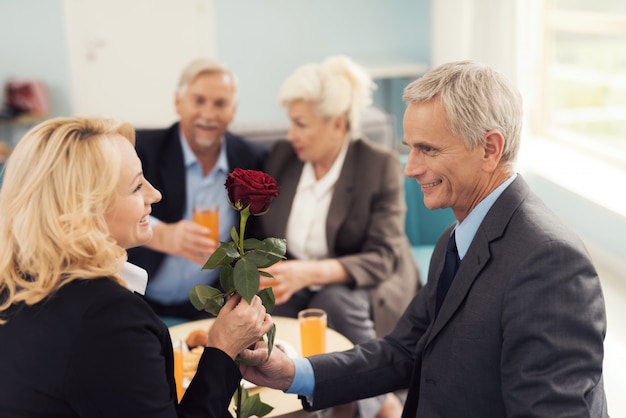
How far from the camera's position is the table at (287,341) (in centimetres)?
195

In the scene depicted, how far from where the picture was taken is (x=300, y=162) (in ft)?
10.5

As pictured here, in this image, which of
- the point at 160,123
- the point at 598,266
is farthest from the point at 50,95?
the point at 598,266

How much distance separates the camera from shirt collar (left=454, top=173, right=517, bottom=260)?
1.59 m

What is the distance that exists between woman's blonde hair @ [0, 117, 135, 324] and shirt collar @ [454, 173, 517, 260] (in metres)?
0.69

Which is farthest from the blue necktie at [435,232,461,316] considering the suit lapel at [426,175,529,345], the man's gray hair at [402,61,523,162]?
the man's gray hair at [402,61,523,162]

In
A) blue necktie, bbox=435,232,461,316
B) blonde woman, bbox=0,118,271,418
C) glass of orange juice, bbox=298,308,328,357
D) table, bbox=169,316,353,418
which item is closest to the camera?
blonde woman, bbox=0,118,271,418

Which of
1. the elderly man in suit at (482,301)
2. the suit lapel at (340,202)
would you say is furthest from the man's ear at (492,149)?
the suit lapel at (340,202)

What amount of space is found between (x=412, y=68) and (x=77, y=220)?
16.6 feet

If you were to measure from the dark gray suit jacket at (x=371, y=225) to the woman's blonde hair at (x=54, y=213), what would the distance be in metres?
1.68

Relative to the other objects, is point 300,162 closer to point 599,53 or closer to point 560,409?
point 599,53

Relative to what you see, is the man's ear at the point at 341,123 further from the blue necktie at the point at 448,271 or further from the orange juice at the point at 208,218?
the blue necktie at the point at 448,271

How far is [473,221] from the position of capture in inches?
64.0

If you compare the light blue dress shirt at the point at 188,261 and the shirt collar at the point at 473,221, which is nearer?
the shirt collar at the point at 473,221

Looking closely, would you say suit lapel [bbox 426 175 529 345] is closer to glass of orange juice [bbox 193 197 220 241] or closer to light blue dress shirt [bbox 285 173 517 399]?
light blue dress shirt [bbox 285 173 517 399]
